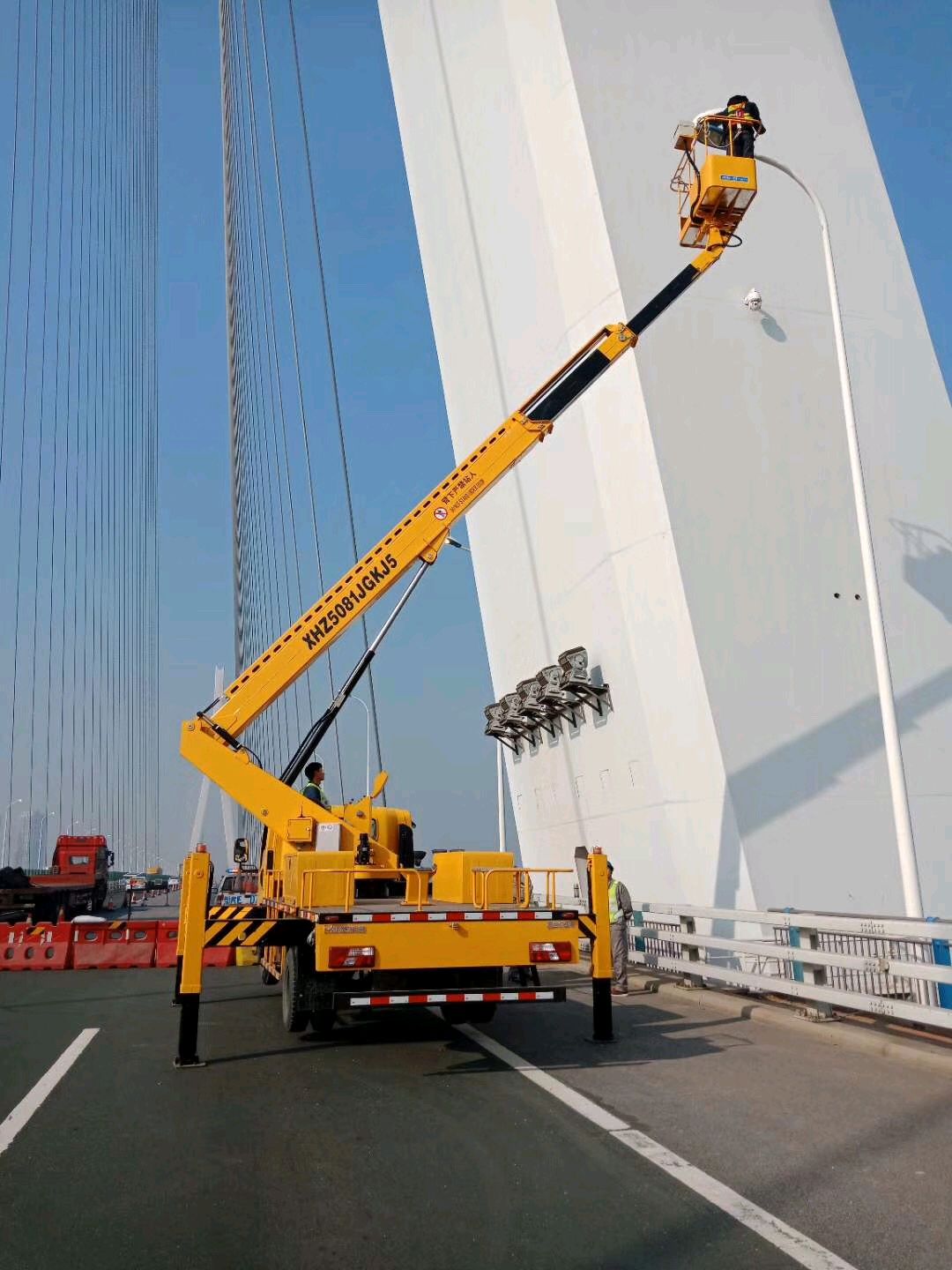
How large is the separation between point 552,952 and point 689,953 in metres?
4.18

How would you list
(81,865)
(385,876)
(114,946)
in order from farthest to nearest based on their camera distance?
(81,865), (114,946), (385,876)

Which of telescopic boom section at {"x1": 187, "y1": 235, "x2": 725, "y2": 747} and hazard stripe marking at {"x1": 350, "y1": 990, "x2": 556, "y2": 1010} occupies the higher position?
telescopic boom section at {"x1": 187, "y1": 235, "x2": 725, "y2": 747}

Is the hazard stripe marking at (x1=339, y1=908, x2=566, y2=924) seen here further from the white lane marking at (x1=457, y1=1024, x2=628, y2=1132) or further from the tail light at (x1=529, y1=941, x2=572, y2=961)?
the white lane marking at (x1=457, y1=1024, x2=628, y2=1132)

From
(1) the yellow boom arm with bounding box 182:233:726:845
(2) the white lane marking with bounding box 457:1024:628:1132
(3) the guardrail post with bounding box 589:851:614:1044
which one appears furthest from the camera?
(1) the yellow boom arm with bounding box 182:233:726:845

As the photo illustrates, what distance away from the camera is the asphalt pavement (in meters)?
4.08

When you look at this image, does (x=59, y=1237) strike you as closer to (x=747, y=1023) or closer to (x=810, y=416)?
(x=747, y=1023)

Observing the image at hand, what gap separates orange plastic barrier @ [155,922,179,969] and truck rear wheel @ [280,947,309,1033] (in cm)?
773

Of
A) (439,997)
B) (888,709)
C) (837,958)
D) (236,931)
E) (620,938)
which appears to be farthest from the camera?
(620,938)

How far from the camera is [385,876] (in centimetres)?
1033

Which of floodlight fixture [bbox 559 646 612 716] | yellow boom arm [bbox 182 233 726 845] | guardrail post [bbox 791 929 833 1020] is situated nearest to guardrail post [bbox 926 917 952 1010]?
guardrail post [bbox 791 929 833 1020]

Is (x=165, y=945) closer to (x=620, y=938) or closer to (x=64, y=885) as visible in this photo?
(x=620, y=938)

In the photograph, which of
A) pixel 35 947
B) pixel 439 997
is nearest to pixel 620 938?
pixel 439 997

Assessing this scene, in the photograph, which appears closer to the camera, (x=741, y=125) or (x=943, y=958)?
(x=943, y=958)

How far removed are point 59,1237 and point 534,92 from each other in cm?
2058
